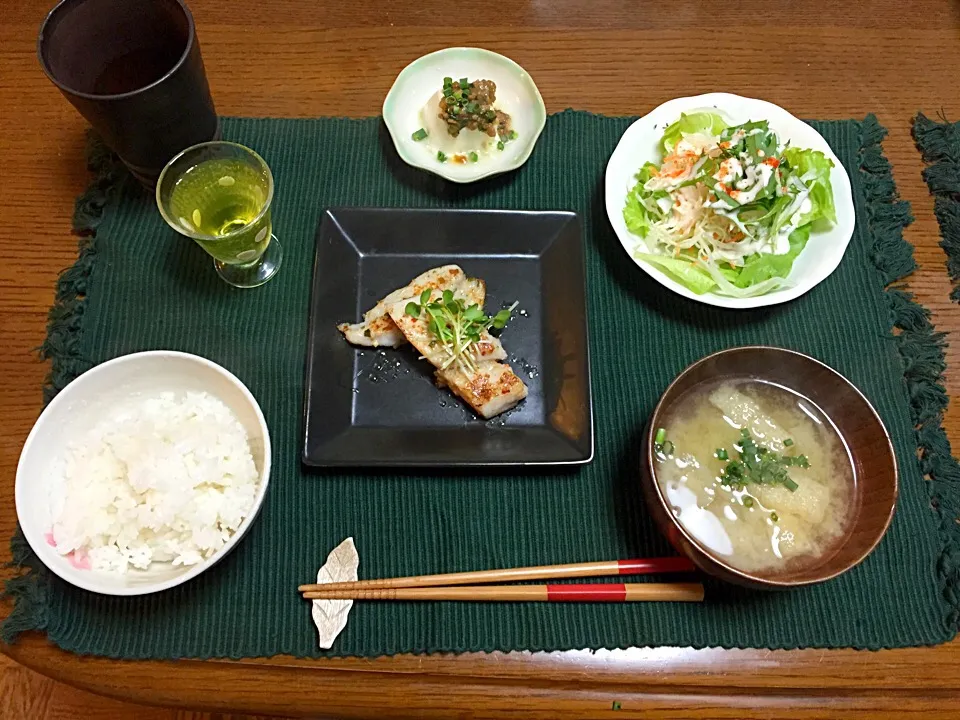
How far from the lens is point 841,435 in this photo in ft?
4.53

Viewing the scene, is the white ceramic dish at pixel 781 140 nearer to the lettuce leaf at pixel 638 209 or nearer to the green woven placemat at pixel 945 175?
the lettuce leaf at pixel 638 209

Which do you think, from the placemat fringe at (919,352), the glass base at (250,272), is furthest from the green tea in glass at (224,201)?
the placemat fringe at (919,352)

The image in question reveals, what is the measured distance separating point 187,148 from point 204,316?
1.35 ft

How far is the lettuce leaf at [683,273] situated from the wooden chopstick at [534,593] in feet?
2.30

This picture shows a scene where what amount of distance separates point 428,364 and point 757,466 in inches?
30.5

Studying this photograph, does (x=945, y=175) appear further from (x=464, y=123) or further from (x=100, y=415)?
(x=100, y=415)

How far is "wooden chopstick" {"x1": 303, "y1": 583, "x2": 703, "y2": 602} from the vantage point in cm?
138

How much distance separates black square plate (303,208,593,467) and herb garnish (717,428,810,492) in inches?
11.7

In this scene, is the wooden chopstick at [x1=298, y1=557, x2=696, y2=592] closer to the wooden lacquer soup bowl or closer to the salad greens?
the wooden lacquer soup bowl

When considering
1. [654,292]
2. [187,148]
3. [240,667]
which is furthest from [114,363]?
[654,292]

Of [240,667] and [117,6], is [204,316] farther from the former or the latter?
[240,667]

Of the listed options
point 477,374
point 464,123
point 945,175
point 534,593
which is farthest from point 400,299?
point 945,175

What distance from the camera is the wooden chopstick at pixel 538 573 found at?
4.57 ft

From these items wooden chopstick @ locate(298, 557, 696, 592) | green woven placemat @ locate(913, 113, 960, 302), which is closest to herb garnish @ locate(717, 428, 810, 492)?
wooden chopstick @ locate(298, 557, 696, 592)
